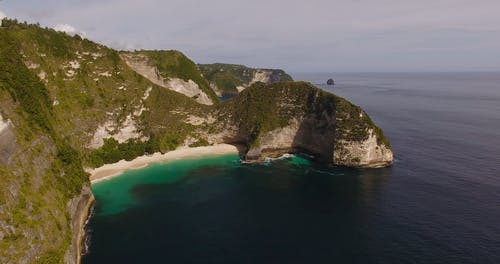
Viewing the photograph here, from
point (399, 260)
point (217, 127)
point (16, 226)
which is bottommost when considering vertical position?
point (399, 260)

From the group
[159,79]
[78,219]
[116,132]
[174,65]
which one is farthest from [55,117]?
[174,65]

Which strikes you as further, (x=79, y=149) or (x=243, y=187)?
(x=79, y=149)

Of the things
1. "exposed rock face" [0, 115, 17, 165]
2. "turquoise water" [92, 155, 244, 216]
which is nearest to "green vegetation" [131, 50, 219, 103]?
"turquoise water" [92, 155, 244, 216]

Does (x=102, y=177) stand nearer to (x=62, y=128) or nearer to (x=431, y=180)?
(x=62, y=128)

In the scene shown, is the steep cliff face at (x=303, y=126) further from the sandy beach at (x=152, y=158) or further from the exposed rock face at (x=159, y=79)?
the exposed rock face at (x=159, y=79)

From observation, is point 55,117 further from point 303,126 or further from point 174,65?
point 174,65

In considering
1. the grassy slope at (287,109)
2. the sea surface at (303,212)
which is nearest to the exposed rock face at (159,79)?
the grassy slope at (287,109)

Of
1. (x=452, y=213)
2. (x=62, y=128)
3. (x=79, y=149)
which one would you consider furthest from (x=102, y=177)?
(x=452, y=213)

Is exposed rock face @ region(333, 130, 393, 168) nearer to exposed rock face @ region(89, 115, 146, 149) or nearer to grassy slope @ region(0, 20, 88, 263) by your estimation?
exposed rock face @ region(89, 115, 146, 149)
